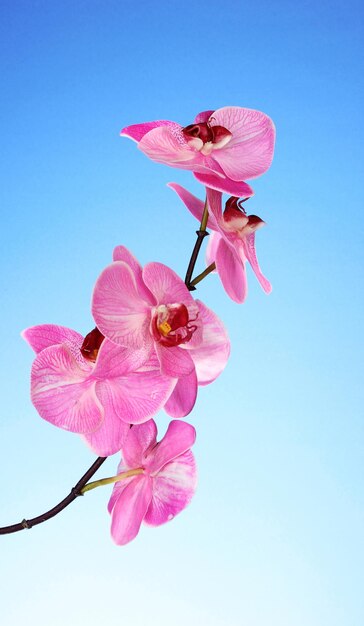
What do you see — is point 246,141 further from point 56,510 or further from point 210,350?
point 56,510

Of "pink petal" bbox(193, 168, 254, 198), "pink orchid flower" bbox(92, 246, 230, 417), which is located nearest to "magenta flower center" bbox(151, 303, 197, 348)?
"pink orchid flower" bbox(92, 246, 230, 417)

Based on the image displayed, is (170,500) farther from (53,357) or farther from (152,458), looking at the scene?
(53,357)

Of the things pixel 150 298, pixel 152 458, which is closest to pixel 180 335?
pixel 150 298

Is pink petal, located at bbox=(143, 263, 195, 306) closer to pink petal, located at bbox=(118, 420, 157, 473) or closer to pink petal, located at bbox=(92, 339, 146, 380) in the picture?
pink petal, located at bbox=(92, 339, 146, 380)

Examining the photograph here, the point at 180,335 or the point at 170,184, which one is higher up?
the point at 170,184

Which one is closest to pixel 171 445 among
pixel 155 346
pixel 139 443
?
pixel 139 443

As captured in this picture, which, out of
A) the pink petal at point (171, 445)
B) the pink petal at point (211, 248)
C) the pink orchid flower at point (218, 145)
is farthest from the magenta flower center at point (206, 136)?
the pink petal at point (171, 445)
